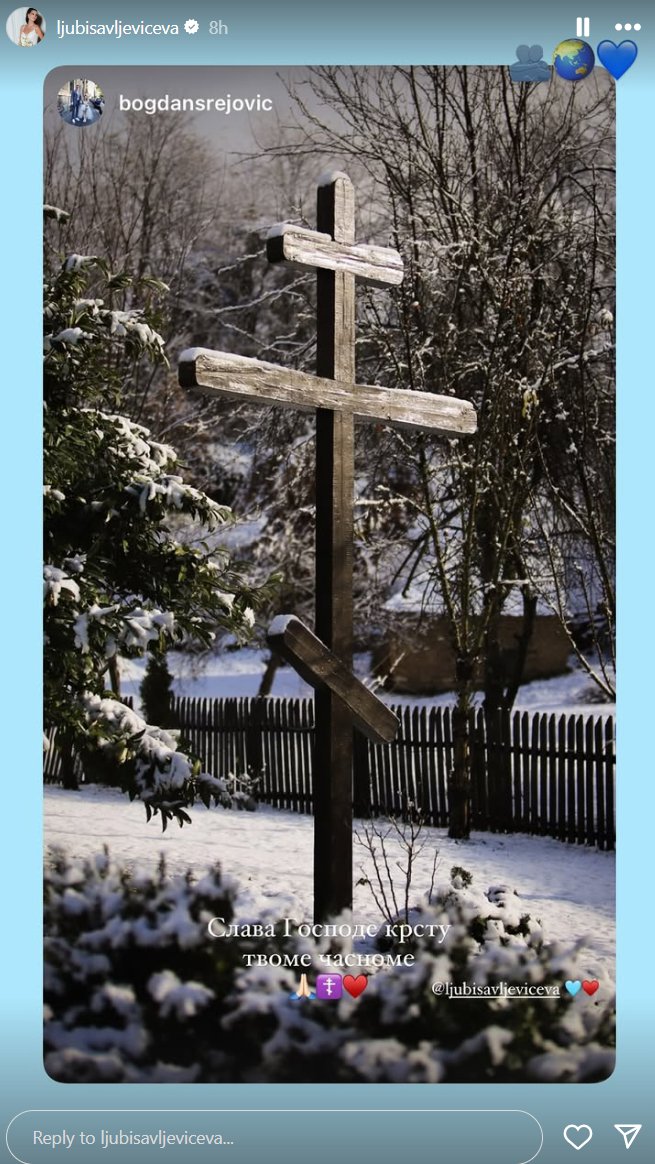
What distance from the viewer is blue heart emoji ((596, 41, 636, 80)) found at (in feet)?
12.1

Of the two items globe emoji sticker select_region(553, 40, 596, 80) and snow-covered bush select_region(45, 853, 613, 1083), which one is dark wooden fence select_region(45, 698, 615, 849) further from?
globe emoji sticker select_region(553, 40, 596, 80)

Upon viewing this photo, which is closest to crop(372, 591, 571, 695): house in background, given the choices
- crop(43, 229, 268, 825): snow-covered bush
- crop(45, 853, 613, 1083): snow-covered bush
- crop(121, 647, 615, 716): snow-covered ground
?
crop(121, 647, 615, 716): snow-covered ground

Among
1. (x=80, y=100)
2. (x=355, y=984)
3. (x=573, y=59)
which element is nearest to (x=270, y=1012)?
(x=355, y=984)

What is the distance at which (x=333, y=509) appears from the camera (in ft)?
13.9

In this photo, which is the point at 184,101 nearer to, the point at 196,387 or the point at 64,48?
the point at 64,48

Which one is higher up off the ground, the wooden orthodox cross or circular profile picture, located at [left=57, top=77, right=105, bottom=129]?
circular profile picture, located at [left=57, top=77, right=105, bottom=129]

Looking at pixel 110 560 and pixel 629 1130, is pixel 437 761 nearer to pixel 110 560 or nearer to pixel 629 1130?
pixel 110 560

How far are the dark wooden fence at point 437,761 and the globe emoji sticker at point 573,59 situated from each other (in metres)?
3.32

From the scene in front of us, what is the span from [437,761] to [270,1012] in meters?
4.28

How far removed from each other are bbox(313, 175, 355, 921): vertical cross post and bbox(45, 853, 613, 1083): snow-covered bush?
35cm

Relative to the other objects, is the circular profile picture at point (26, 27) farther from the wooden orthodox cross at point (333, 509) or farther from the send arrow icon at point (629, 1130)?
the send arrow icon at point (629, 1130)

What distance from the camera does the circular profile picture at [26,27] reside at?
12.0ft

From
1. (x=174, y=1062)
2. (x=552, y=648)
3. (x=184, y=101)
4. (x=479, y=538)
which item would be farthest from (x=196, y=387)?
(x=552, y=648)

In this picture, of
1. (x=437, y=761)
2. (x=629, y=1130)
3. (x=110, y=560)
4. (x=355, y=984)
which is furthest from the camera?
(x=437, y=761)
